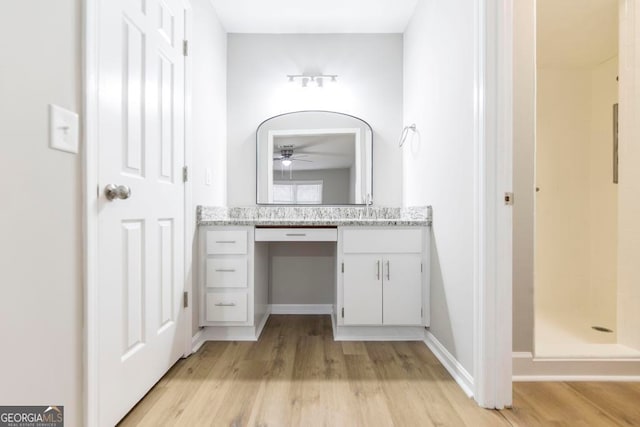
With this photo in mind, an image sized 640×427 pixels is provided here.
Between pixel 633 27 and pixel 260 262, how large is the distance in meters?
2.64

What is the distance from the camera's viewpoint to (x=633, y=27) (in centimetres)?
171

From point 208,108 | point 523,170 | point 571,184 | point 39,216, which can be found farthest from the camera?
point 571,184

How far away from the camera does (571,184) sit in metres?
2.89

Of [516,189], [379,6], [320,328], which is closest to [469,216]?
[516,189]

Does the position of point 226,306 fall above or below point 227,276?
below

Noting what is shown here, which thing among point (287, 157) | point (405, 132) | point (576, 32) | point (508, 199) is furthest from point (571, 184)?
point (287, 157)

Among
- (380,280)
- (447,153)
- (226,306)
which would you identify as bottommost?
(226,306)

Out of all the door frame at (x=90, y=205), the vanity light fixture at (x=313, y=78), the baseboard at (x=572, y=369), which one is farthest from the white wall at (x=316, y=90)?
the door frame at (x=90, y=205)

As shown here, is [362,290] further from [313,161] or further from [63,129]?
[63,129]

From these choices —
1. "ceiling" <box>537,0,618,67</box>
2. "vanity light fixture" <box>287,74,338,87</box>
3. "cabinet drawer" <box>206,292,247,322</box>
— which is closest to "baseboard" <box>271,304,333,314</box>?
"cabinet drawer" <box>206,292,247,322</box>

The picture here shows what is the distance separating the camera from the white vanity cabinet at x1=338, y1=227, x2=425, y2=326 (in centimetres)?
200

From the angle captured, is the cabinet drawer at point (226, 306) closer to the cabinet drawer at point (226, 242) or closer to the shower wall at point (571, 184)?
the cabinet drawer at point (226, 242)

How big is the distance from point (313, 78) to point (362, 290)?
178cm

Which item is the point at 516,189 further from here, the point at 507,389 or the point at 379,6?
the point at 379,6
